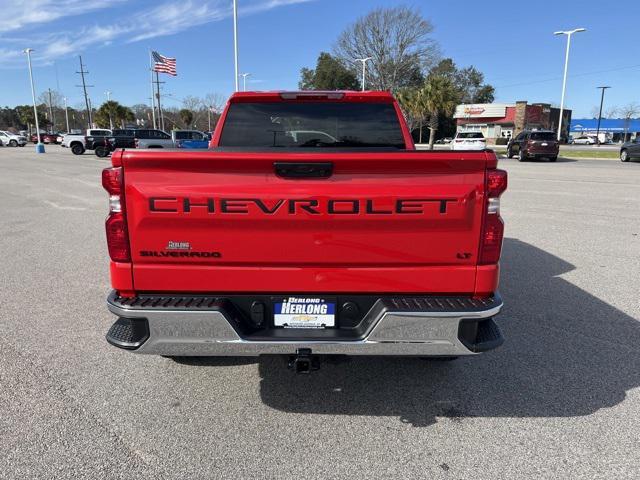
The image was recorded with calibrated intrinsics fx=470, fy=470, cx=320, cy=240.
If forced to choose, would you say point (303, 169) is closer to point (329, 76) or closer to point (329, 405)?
point (329, 405)

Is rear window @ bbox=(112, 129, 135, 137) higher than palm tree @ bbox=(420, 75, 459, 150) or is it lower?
lower

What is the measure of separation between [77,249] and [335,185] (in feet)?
19.8

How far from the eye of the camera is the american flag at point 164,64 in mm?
38031

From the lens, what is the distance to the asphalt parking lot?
100 inches

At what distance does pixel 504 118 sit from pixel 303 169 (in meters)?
74.4

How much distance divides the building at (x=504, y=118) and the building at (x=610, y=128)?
27.5 meters

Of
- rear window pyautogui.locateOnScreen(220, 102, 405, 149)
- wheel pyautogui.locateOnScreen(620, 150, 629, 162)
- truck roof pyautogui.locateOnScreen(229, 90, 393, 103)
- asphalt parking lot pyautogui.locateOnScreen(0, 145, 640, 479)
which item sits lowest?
asphalt parking lot pyautogui.locateOnScreen(0, 145, 640, 479)

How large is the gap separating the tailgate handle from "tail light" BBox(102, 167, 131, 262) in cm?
84

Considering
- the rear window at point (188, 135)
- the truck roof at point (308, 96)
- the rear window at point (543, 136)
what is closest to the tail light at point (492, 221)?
the truck roof at point (308, 96)

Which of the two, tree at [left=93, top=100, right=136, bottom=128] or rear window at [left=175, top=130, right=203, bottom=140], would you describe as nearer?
rear window at [left=175, top=130, right=203, bottom=140]

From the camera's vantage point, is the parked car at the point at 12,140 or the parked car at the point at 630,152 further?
the parked car at the point at 12,140

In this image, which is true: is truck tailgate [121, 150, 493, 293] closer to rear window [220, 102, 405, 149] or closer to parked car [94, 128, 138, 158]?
rear window [220, 102, 405, 149]

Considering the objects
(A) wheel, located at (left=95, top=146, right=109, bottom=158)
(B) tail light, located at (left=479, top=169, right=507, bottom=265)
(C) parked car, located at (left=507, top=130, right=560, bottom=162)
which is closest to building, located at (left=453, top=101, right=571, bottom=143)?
(C) parked car, located at (left=507, top=130, right=560, bottom=162)

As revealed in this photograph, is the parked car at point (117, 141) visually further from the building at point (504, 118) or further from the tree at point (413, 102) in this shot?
the building at point (504, 118)
